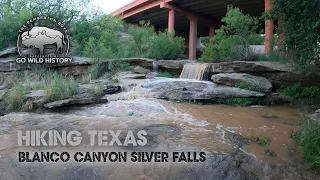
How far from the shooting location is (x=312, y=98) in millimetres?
7910

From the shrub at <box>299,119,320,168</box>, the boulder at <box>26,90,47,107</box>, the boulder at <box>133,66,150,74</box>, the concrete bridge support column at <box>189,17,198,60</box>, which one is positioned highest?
the concrete bridge support column at <box>189,17,198,60</box>

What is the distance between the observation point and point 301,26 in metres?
6.46

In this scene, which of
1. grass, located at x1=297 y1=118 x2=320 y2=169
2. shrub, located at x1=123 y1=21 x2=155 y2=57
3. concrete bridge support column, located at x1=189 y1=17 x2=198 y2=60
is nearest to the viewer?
grass, located at x1=297 y1=118 x2=320 y2=169

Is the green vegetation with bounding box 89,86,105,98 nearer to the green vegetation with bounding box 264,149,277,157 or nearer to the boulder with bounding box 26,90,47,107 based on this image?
the boulder with bounding box 26,90,47,107

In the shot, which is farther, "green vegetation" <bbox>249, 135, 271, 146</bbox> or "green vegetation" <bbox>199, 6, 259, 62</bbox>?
"green vegetation" <bbox>199, 6, 259, 62</bbox>

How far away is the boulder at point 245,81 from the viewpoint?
8242mm

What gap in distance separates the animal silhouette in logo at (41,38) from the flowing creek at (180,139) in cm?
540

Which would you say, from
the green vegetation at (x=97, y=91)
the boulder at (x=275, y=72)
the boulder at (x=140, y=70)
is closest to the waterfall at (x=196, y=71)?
the boulder at (x=275, y=72)

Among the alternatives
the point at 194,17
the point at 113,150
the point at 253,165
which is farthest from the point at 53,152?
the point at 194,17

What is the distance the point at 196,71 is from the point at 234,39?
223cm

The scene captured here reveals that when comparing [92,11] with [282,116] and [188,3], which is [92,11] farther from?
[282,116]

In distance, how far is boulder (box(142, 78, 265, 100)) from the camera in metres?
7.89

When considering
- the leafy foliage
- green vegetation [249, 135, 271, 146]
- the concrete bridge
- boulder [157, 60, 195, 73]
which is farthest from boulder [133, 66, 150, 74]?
green vegetation [249, 135, 271, 146]

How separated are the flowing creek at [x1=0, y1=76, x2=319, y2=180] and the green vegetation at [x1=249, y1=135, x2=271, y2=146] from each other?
0.10 meters
